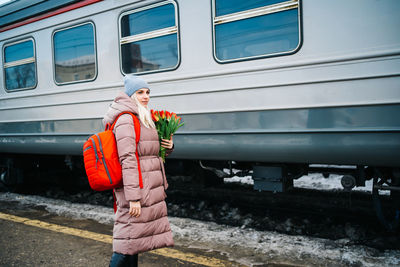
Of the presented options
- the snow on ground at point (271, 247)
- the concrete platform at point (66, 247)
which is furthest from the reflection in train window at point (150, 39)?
the concrete platform at point (66, 247)

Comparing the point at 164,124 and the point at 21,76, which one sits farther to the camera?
the point at 21,76

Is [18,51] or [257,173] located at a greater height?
[18,51]

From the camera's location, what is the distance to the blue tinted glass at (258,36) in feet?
10.8

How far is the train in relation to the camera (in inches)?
116

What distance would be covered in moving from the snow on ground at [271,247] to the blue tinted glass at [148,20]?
7.10ft

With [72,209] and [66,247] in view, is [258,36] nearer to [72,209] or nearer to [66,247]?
[66,247]

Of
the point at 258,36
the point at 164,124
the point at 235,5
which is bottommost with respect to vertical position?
the point at 164,124

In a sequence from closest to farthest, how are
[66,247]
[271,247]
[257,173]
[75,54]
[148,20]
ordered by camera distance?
[271,247] < [66,247] < [257,173] < [148,20] < [75,54]

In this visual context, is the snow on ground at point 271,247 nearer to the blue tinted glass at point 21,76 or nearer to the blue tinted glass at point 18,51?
the blue tinted glass at point 21,76

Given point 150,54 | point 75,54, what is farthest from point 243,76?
point 75,54

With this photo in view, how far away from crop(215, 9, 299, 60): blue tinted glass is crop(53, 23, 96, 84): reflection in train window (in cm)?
183

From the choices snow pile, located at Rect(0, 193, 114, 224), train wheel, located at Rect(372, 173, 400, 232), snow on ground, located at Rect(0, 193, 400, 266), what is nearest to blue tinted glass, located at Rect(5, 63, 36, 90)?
snow pile, located at Rect(0, 193, 114, 224)

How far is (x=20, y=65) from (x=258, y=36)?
3806 mm

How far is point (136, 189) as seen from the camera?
2.14 meters
